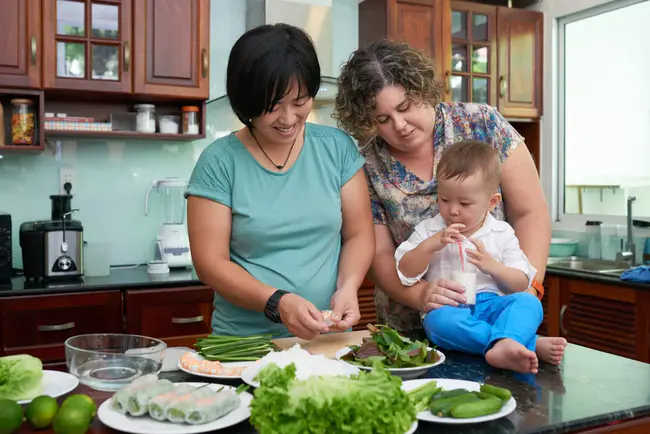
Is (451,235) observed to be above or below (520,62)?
below

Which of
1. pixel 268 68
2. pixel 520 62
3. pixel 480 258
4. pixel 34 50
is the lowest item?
pixel 480 258

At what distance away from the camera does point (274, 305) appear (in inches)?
A: 61.1

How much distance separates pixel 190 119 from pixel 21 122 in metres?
0.86

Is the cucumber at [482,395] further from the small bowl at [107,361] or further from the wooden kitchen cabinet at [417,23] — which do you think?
the wooden kitchen cabinet at [417,23]

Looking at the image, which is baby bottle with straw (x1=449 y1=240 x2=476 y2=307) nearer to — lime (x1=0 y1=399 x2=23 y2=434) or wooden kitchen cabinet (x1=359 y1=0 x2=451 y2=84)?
lime (x1=0 y1=399 x2=23 y2=434)

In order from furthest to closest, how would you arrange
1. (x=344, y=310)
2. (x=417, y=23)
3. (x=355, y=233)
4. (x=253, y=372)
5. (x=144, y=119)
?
(x=417, y=23) → (x=144, y=119) → (x=355, y=233) → (x=344, y=310) → (x=253, y=372)

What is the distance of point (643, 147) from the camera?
408 cm

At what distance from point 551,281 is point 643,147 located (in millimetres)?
1105

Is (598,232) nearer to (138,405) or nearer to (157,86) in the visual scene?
(157,86)

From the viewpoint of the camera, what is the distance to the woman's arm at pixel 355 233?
177 centimetres

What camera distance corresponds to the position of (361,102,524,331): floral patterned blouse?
1.91 m

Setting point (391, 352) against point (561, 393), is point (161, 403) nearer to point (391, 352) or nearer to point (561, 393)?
point (391, 352)

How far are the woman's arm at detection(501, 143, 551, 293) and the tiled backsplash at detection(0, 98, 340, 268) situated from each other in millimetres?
2484

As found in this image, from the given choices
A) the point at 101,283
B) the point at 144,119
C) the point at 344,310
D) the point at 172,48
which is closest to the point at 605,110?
the point at 172,48
